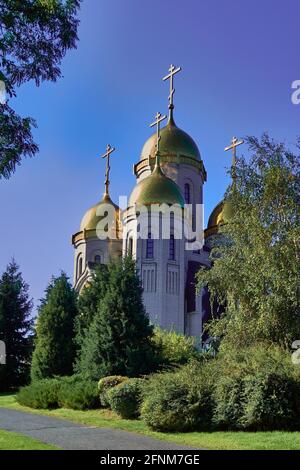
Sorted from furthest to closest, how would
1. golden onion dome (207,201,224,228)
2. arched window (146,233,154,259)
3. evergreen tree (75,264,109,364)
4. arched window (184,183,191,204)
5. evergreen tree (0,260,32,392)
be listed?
golden onion dome (207,201,224,228) < arched window (184,183,191,204) < arched window (146,233,154,259) < evergreen tree (0,260,32,392) < evergreen tree (75,264,109,364)

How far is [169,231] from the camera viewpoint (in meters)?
35.3

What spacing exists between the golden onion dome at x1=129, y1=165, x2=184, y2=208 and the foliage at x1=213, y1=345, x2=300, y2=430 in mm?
23128

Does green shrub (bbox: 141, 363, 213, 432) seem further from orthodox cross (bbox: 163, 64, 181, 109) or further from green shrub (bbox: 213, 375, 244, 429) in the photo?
orthodox cross (bbox: 163, 64, 181, 109)

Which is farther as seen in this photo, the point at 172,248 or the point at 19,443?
the point at 172,248

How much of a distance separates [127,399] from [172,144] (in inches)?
1187

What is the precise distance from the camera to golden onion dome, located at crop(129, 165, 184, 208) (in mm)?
35500

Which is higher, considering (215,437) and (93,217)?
(93,217)

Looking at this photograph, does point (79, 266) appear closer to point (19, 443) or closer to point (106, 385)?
point (106, 385)

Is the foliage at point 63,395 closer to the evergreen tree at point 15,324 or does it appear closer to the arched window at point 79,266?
the evergreen tree at point 15,324

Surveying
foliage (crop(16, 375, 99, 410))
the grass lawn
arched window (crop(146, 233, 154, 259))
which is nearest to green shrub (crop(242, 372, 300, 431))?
the grass lawn

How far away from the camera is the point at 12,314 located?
95.1ft

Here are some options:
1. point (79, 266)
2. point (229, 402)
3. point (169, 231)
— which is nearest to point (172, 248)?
point (169, 231)

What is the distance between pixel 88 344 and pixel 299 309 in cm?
746

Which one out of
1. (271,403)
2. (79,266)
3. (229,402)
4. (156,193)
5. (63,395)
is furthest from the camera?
(79,266)
